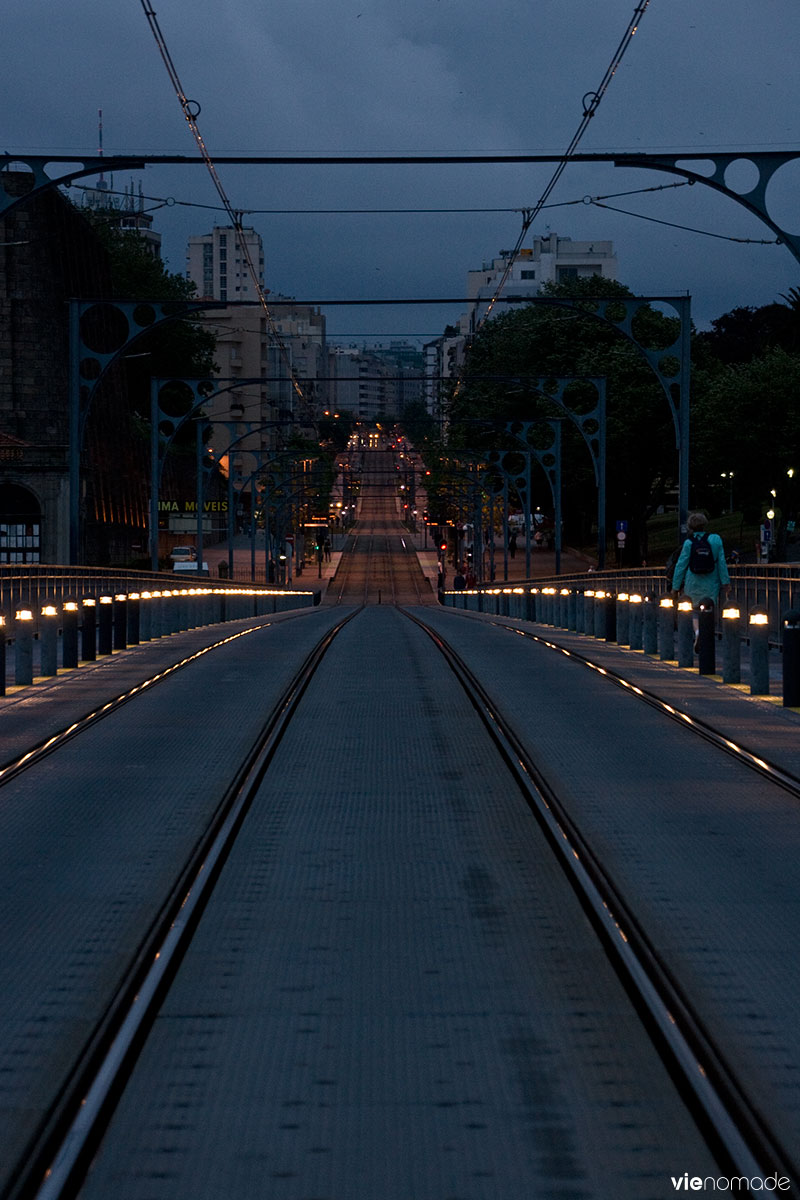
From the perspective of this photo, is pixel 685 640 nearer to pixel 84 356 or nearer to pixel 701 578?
pixel 701 578

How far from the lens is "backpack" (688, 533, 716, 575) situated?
19.2 metres

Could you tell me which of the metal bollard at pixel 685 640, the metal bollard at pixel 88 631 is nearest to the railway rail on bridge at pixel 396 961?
the metal bollard at pixel 685 640

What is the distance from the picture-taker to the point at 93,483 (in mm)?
Answer: 80625

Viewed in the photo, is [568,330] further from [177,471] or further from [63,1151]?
[63,1151]

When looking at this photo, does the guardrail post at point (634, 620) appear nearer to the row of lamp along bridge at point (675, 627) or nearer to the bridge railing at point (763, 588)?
the row of lamp along bridge at point (675, 627)

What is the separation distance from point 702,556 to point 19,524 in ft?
179

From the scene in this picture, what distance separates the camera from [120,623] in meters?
25.3

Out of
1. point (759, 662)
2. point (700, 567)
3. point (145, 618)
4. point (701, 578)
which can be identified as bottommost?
point (759, 662)

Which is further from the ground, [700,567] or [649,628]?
[700,567]

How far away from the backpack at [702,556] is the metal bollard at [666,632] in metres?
3.33

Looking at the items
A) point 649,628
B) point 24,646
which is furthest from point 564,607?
point 24,646

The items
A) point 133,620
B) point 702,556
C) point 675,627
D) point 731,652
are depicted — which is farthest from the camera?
point 675,627

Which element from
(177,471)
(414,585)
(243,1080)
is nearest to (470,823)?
(243,1080)

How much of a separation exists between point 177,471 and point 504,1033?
11733cm
